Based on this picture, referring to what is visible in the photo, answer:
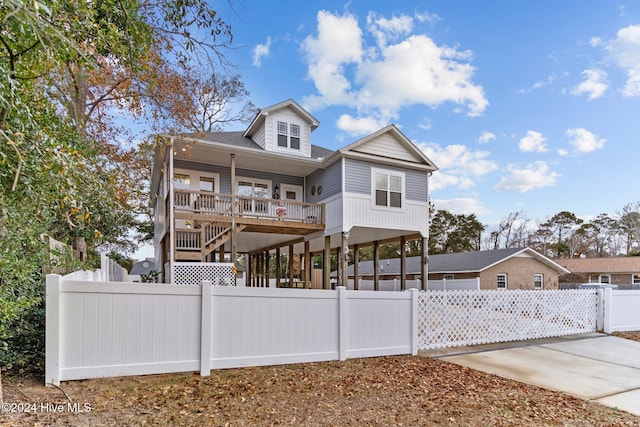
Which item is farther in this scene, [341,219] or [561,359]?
[341,219]

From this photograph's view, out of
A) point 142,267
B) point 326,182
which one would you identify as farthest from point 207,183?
point 142,267

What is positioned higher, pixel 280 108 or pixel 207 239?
pixel 280 108

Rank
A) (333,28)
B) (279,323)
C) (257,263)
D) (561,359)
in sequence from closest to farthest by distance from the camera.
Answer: (279,323) → (561,359) → (333,28) → (257,263)

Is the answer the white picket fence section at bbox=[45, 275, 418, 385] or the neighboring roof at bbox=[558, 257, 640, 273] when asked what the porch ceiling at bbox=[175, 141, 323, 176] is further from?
the neighboring roof at bbox=[558, 257, 640, 273]

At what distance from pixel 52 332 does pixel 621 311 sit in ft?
41.2

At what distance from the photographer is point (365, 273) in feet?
108

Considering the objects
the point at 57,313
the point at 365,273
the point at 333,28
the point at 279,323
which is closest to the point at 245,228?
the point at 333,28

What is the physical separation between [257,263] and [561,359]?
59.7 feet

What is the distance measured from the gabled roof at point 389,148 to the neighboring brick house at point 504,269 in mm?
9654

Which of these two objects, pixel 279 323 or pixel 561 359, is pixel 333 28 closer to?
pixel 279 323

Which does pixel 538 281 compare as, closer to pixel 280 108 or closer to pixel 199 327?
pixel 280 108

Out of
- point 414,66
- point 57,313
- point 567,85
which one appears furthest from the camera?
point 567,85

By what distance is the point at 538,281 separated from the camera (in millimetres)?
25094

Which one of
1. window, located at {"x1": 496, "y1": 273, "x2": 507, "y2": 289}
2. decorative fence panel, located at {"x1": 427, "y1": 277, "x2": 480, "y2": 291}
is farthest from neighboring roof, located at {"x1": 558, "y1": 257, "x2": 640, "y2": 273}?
decorative fence panel, located at {"x1": 427, "y1": 277, "x2": 480, "y2": 291}
